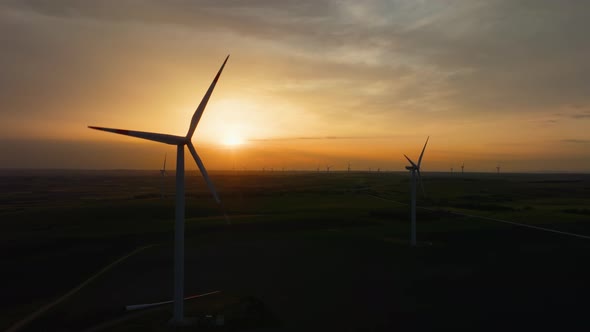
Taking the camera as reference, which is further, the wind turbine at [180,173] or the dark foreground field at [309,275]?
the dark foreground field at [309,275]

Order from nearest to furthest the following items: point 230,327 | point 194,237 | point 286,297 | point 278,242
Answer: point 230,327 < point 286,297 < point 278,242 < point 194,237

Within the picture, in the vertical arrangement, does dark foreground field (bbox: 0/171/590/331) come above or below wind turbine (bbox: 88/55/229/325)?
below

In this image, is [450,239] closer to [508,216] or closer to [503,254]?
[503,254]

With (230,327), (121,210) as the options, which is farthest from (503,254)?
(121,210)

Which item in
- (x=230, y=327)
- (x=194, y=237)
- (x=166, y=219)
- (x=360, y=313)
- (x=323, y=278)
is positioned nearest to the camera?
(x=230, y=327)

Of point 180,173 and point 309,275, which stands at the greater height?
point 180,173

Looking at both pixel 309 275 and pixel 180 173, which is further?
pixel 309 275

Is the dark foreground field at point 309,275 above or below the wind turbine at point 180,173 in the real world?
below

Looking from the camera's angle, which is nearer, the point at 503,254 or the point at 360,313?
the point at 360,313

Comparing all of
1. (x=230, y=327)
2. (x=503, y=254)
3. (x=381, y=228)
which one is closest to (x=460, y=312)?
(x=230, y=327)

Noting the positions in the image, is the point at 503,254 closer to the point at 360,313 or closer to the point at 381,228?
the point at 381,228

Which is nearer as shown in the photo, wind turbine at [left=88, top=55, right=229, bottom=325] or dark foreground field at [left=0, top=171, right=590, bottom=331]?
wind turbine at [left=88, top=55, right=229, bottom=325]
